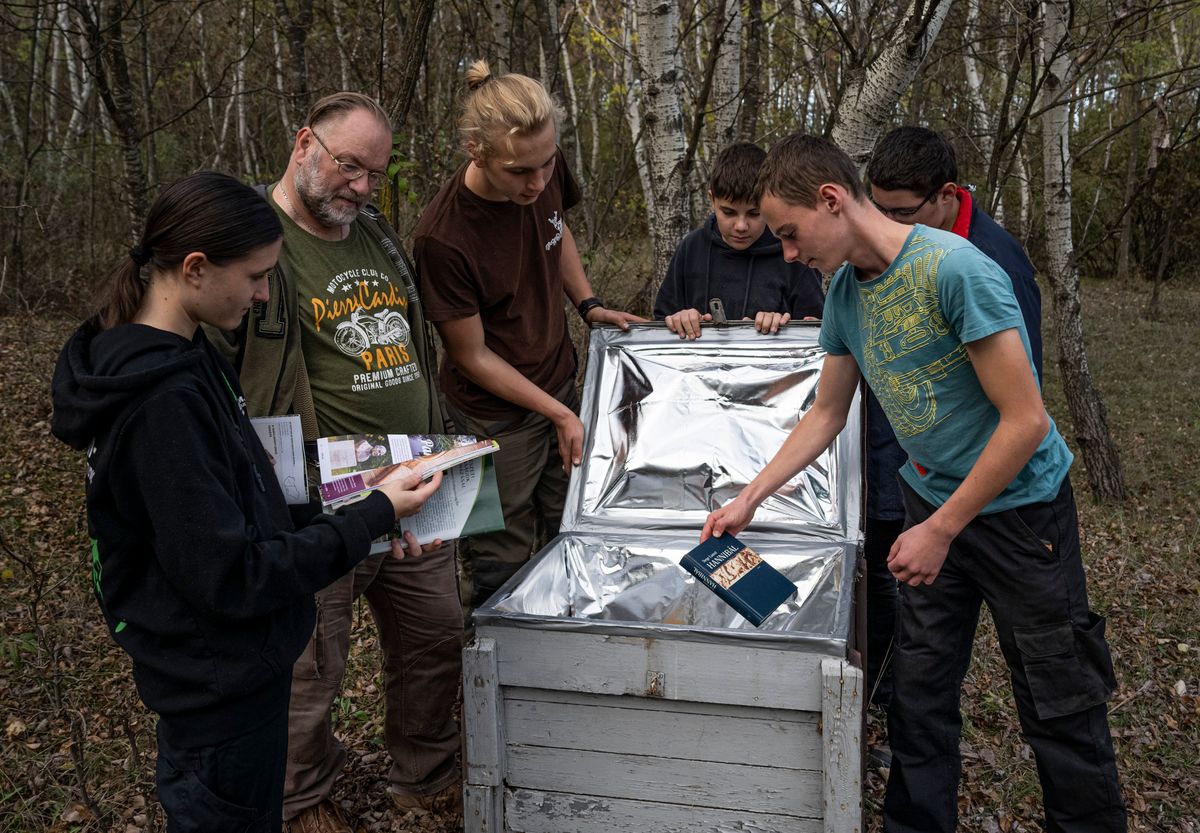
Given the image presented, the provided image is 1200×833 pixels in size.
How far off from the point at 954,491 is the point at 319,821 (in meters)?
1.92

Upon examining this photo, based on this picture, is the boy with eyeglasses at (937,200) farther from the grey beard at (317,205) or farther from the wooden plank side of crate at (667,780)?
the grey beard at (317,205)

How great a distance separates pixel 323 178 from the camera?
90.9 inches

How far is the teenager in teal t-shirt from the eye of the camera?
2.03 metres

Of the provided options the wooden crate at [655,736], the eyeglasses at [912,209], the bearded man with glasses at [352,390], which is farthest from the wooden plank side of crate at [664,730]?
the eyeglasses at [912,209]

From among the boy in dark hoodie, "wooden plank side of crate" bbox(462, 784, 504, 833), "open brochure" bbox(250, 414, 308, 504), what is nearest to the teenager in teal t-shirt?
the boy in dark hoodie

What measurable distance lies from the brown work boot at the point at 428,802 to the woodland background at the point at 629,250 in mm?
69

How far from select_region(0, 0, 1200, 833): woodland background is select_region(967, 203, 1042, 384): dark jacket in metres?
1.41

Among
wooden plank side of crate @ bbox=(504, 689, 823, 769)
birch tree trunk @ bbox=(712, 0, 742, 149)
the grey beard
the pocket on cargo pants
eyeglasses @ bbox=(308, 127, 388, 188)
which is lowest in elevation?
wooden plank side of crate @ bbox=(504, 689, 823, 769)

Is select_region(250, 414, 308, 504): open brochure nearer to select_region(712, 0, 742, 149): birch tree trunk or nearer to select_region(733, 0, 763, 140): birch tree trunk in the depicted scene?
select_region(712, 0, 742, 149): birch tree trunk

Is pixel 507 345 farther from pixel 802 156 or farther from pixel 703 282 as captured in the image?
pixel 802 156

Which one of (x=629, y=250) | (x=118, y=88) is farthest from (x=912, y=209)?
(x=629, y=250)

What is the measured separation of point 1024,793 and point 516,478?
1.95 metres

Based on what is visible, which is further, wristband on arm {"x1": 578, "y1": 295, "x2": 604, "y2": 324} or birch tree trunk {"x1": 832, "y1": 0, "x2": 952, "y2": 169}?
birch tree trunk {"x1": 832, "y1": 0, "x2": 952, "y2": 169}

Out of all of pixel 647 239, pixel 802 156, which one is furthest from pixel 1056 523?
pixel 647 239
